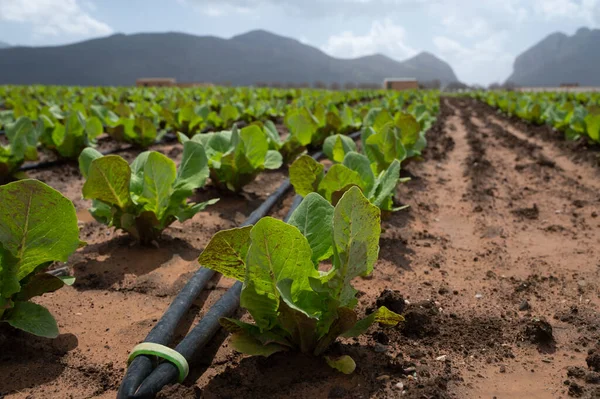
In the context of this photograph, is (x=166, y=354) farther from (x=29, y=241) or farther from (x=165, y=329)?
(x=29, y=241)

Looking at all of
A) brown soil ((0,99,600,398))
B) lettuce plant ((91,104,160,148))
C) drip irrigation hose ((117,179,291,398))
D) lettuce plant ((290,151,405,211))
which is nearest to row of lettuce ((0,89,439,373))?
brown soil ((0,99,600,398))

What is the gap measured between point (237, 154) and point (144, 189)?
3.27ft

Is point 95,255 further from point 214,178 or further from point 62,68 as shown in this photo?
point 62,68

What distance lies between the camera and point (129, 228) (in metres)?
2.38

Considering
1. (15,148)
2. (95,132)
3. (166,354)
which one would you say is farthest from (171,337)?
(95,132)

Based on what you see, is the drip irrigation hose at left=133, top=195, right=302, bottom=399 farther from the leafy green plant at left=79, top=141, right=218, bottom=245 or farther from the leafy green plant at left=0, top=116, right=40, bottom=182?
the leafy green plant at left=0, top=116, right=40, bottom=182

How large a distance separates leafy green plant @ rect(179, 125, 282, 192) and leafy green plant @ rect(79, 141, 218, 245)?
69cm

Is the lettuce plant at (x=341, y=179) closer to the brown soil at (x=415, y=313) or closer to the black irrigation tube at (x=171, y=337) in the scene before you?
the brown soil at (x=415, y=313)

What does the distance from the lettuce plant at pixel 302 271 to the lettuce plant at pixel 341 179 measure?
2.48 feet

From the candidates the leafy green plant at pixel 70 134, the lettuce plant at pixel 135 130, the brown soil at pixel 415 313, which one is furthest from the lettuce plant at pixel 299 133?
the leafy green plant at pixel 70 134

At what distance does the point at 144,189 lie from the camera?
231cm

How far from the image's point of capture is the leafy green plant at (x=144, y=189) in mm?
2129

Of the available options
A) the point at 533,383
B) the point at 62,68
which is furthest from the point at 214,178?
the point at 62,68

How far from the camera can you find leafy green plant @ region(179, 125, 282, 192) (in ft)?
10.5
